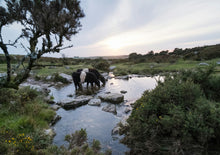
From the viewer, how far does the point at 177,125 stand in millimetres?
3865

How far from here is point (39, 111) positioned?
696 centimetres

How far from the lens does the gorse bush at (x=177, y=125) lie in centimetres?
349

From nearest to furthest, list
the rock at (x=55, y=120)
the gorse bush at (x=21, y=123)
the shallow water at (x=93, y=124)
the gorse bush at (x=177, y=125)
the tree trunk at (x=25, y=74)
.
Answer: the gorse bush at (x=177, y=125)
the gorse bush at (x=21, y=123)
the shallow water at (x=93, y=124)
the tree trunk at (x=25, y=74)
the rock at (x=55, y=120)

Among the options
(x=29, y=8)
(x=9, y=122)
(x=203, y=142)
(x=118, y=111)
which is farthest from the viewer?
(x=118, y=111)

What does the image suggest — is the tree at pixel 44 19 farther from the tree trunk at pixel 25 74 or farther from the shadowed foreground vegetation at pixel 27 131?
the shadowed foreground vegetation at pixel 27 131

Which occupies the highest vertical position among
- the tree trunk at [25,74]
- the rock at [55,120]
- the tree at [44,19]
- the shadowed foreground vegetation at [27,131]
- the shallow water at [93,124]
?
the tree at [44,19]

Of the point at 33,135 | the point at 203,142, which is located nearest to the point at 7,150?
the point at 33,135

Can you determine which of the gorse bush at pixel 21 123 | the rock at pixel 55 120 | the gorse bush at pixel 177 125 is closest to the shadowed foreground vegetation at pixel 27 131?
the gorse bush at pixel 21 123

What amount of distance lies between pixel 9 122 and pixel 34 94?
344 cm

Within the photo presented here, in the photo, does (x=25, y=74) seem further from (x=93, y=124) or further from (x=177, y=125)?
(x=177, y=125)

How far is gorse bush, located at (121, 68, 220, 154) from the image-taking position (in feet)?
11.4

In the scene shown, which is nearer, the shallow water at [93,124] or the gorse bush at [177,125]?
the gorse bush at [177,125]

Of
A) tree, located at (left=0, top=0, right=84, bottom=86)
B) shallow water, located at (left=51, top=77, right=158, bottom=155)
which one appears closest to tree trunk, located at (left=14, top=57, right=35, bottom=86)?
tree, located at (left=0, top=0, right=84, bottom=86)

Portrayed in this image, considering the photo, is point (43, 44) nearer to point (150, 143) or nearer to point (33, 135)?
point (33, 135)
